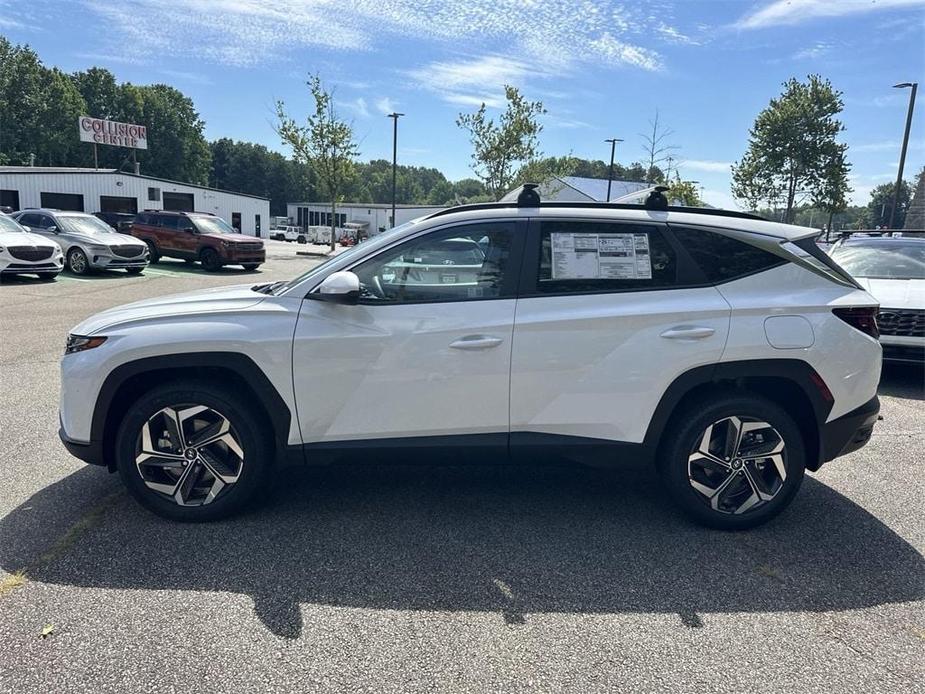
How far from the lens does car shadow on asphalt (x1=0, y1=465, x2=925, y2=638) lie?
111 inches

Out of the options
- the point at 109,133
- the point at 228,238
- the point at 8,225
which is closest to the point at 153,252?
the point at 228,238

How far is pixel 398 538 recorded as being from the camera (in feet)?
10.8

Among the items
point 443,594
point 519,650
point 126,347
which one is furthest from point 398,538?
point 126,347

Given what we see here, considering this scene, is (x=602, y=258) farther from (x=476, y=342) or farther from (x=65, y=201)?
(x=65, y=201)

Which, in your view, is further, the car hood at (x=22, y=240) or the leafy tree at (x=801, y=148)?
the leafy tree at (x=801, y=148)

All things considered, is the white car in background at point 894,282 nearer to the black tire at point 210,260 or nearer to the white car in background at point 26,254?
the white car in background at point 26,254

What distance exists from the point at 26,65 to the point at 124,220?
1951 inches

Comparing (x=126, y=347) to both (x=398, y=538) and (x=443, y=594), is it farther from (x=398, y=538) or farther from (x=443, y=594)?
(x=443, y=594)

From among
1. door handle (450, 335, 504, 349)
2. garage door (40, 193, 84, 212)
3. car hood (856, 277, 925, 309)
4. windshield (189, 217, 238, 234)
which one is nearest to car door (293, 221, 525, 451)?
door handle (450, 335, 504, 349)

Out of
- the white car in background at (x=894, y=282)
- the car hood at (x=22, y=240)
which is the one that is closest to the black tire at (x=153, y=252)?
the car hood at (x=22, y=240)

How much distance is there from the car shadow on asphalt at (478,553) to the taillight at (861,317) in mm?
1167

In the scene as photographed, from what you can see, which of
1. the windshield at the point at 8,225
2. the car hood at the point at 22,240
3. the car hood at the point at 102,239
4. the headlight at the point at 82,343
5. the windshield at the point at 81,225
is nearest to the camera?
the headlight at the point at 82,343

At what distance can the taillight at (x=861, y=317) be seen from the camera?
330 cm

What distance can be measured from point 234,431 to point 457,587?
4.79 feet
